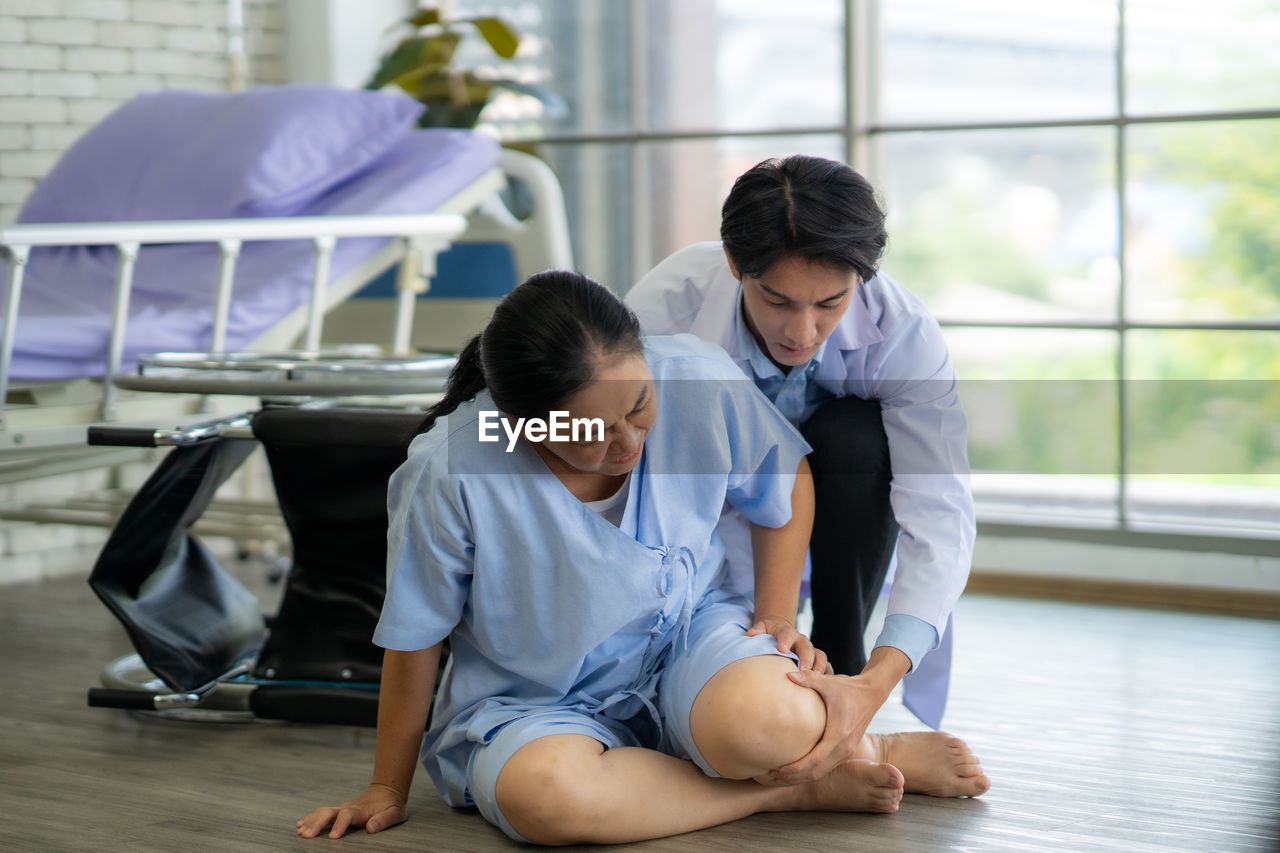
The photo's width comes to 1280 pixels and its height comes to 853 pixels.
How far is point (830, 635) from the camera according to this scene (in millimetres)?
1743

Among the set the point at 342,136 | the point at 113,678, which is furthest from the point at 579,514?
the point at 342,136

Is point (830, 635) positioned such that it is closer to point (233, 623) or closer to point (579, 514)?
point (579, 514)

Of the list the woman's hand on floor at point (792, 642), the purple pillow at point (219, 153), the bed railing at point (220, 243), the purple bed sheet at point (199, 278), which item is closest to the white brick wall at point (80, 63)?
the purple pillow at point (219, 153)

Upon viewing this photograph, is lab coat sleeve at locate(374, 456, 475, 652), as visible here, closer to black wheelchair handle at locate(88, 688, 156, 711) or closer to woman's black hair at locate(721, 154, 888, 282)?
woman's black hair at locate(721, 154, 888, 282)

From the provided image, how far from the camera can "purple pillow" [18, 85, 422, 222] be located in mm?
2574

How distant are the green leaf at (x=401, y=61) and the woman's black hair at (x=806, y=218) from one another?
69.4 inches

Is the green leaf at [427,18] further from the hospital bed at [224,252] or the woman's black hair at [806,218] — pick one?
the woman's black hair at [806,218]

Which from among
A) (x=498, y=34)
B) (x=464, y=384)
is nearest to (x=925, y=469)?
(x=464, y=384)

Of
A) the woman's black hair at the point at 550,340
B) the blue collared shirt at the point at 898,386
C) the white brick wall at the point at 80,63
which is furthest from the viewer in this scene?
the white brick wall at the point at 80,63

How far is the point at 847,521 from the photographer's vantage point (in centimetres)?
171

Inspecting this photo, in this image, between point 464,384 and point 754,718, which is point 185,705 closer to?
point 464,384

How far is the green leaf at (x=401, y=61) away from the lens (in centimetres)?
307

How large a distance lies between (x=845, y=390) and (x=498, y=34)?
1.69 metres

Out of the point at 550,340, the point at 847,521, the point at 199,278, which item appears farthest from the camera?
the point at 199,278
